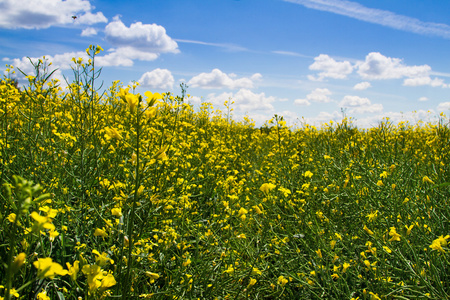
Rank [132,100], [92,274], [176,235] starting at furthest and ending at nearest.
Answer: [176,235] → [132,100] → [92,274]

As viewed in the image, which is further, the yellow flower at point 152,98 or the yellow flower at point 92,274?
the yellow flower at point 152,98

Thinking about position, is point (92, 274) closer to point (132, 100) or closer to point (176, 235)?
point (132, 100)

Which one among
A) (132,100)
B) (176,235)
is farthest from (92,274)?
(176,235)

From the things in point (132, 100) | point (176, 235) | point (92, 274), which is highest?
point (132, 100)

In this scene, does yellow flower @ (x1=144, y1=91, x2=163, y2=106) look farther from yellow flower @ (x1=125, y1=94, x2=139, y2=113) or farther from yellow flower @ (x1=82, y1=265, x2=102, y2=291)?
yellow flower @ (x1=82, y1=265, x2=102, y2=291)

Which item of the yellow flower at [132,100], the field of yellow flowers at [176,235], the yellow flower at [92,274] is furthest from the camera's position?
the field of yellow flowers at [176,235]

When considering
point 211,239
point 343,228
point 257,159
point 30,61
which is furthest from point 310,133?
point 30,61

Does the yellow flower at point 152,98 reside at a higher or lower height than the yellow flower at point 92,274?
higher

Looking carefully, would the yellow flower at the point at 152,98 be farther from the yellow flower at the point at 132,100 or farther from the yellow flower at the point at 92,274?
the yellow flower at the point at 92,274

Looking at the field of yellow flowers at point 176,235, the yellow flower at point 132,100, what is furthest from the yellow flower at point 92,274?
the yellow flower at point 132,100

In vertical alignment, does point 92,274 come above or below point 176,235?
above

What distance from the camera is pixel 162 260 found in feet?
6.20

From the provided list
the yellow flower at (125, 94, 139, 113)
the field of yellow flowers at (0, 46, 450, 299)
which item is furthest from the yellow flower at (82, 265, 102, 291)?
the yellow flower at (125, 94, 139, 113)

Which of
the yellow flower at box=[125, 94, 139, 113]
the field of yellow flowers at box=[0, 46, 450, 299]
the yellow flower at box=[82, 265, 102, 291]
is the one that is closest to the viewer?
the yellow flower at box=[82, 265, 102, 291]
